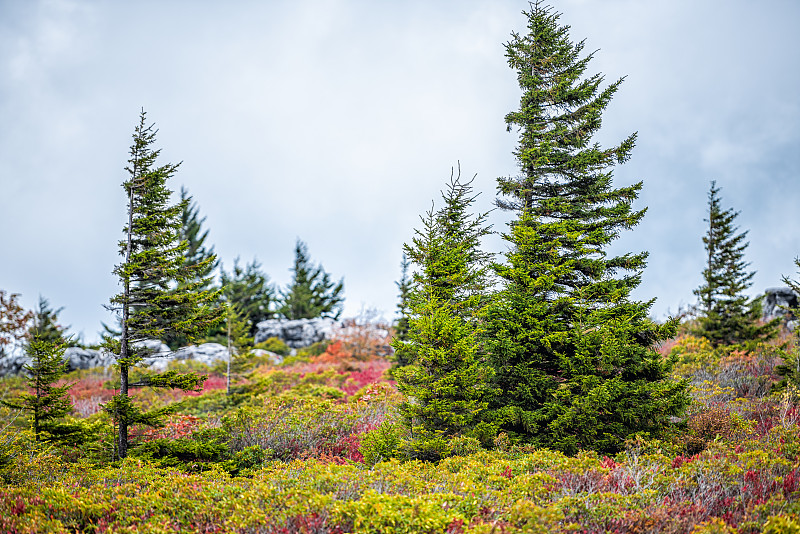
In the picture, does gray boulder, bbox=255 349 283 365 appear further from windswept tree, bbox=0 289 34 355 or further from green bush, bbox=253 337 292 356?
windswept tree, bbox=0 289 34 355

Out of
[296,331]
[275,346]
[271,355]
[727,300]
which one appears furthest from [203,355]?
[727,300]

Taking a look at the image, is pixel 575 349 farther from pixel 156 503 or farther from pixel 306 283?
pixel 306 283

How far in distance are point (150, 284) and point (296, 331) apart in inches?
1001

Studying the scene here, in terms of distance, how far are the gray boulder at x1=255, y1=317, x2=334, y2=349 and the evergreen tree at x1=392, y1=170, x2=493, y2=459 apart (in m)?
24.3

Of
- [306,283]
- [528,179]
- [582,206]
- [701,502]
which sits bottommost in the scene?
[701,502]

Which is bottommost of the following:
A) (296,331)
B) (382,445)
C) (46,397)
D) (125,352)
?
(382,445)

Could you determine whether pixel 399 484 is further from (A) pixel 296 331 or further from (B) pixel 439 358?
(A) pixel 296 331

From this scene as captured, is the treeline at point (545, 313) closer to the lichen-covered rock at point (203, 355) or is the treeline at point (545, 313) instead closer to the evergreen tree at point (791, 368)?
the evergreen tree at point (791, 368)

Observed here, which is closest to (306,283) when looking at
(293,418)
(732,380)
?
(293,418)

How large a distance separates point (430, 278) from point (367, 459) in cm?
404

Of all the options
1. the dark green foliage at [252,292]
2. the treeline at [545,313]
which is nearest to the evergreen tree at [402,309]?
the treeline at [545,313]

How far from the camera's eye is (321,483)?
19.9 ft

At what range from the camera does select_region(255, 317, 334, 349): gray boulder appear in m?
33.9

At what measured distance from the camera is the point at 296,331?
114ft
